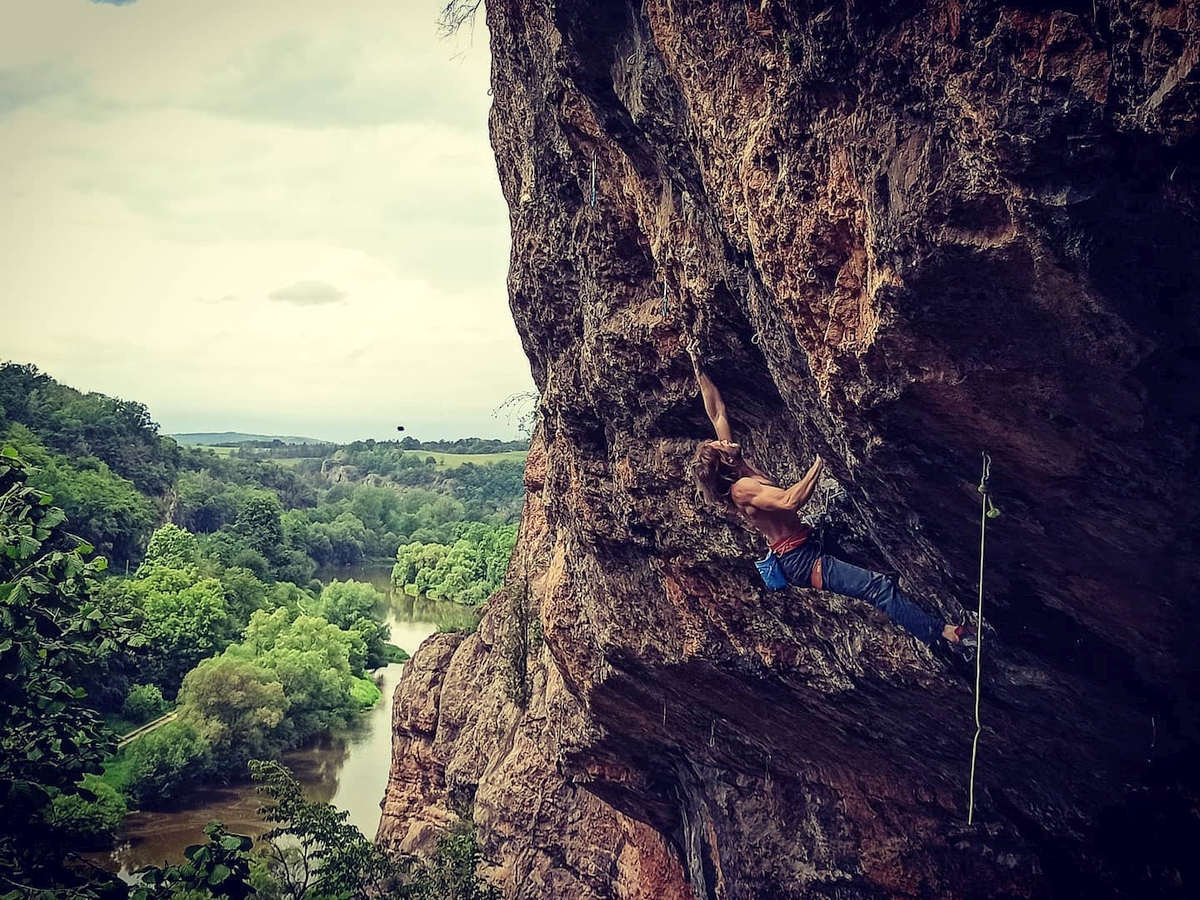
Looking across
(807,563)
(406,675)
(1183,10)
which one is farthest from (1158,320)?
(406,675)

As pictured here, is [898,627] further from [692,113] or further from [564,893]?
[564,893]

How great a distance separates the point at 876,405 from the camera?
5168 millimetres

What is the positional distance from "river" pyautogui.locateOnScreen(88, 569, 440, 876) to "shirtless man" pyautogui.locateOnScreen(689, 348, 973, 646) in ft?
62.7

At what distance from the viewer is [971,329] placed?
4691 mm

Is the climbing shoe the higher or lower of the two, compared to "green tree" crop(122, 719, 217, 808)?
higher

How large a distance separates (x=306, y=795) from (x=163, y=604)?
1633cm

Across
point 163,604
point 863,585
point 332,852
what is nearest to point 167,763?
point 163,604

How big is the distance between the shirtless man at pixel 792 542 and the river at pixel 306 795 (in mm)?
19124

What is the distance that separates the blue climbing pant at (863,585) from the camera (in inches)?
243

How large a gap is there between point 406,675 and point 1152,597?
1537 cm

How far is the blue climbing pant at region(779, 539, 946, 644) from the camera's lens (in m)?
6.16

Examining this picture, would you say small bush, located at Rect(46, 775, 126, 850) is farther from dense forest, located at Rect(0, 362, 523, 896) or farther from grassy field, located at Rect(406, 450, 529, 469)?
grassy field, located at Rect(406, 450, 529, 469)

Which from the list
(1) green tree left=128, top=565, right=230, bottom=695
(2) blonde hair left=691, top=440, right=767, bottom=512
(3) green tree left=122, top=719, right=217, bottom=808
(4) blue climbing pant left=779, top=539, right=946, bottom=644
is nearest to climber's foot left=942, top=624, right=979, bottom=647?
(4) blue climbing pant left=779, top=539, right=946, bottom=644

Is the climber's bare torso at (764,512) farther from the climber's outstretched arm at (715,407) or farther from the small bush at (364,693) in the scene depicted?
the small bush at (364,693)
